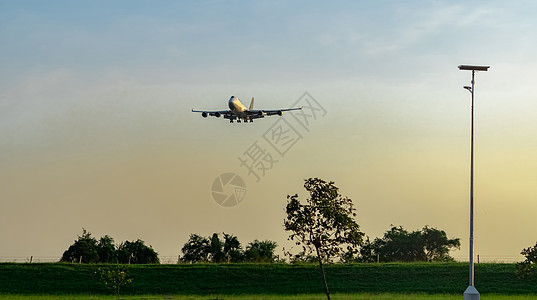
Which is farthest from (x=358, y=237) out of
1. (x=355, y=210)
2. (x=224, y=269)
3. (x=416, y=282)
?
(x=224, y=269)

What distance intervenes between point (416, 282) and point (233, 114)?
2927 centimetres

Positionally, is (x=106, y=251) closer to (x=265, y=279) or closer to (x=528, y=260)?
(x=265, y=279)

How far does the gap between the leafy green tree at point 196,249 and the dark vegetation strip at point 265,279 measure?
3598 centimetres

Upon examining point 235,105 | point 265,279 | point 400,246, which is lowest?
point 265,279

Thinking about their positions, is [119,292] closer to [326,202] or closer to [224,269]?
[224,269]

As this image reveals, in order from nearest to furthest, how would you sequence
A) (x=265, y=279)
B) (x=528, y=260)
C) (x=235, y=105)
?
(x=528, y=260) < (x=265, y=279) < (x=235, y=105)

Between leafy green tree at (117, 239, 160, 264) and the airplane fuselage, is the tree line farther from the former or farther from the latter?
the airplane fuselage

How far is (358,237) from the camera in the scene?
2095 inches

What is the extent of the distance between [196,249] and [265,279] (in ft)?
149

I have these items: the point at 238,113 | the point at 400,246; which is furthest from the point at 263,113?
the point at 400,246

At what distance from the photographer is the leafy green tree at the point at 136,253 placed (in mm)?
120188

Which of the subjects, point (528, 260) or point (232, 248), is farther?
point (232, 248)

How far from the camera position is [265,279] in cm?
8525

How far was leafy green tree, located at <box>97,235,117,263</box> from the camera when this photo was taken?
120 metres
